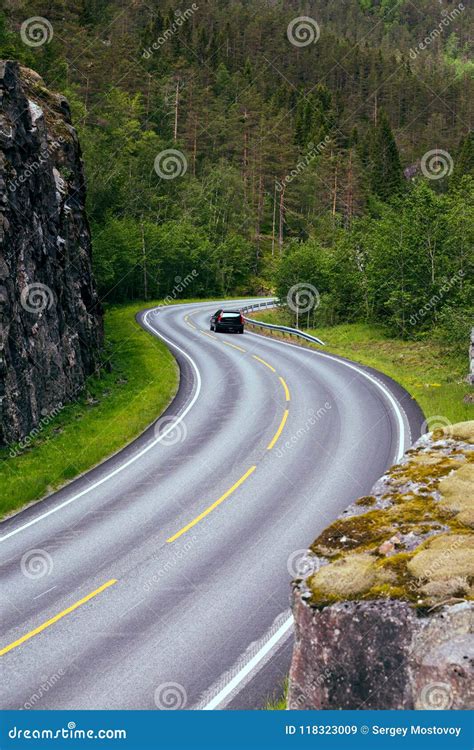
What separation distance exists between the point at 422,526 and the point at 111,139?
6403 cm

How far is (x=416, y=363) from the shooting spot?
29125 millimetres

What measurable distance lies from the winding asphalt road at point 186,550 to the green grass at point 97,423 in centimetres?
58

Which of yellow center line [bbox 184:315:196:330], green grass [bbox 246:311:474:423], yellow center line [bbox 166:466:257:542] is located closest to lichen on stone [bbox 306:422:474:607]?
yellow center line [bbox 166:466:257:542]

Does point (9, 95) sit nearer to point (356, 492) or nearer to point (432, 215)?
point (356, 492)

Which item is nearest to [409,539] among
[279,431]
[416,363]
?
[279,431]

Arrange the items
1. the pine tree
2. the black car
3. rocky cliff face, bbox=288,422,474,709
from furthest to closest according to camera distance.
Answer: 1. the pine tree
2. the black car
3. rocky cliff face, bbox=288,422,474,709

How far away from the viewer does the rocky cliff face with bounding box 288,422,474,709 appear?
5242 millimetres

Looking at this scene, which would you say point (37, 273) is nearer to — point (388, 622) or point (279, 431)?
point (279, 431)

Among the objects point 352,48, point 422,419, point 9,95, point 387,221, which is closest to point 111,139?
point 387,221

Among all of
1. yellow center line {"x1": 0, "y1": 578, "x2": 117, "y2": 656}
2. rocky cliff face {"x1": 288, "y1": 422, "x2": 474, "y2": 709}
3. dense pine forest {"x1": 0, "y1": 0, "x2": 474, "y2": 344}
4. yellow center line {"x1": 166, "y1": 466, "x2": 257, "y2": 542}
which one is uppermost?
dense pine forest {"x1": 0, "y1": 0, "x2": 474, "y2": 344}

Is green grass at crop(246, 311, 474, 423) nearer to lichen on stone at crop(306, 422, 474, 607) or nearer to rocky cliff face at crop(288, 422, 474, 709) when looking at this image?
lichen on stone at crop(306, 422, 474, 607)

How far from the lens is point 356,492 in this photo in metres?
13.1

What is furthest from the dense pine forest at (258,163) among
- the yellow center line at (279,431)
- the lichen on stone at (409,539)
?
the lichen on stone at (409,539)

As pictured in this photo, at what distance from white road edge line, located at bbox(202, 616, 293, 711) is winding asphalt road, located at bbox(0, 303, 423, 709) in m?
0.02
